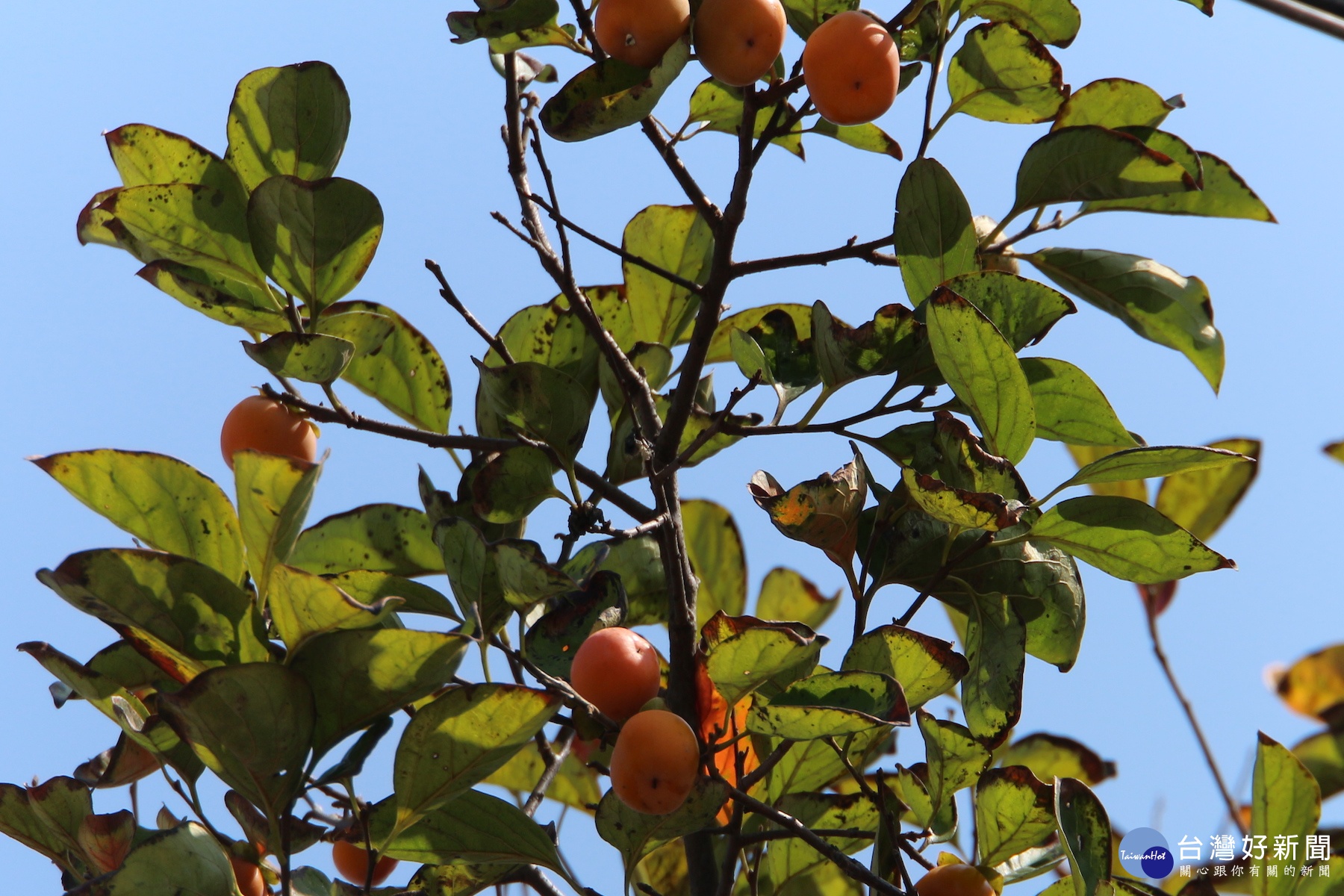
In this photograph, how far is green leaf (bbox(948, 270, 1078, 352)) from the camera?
0.86m

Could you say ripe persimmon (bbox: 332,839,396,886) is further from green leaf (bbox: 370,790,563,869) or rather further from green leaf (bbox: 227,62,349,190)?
green leaf (bbox: 227,62,349,190)

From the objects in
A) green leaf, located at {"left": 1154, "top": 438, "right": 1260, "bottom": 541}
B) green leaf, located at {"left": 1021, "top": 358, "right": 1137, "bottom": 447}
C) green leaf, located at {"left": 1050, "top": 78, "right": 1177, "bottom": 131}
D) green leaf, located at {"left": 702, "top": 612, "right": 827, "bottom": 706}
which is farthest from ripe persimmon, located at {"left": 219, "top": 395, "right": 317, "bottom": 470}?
green leaf, located at {"left": 1154, "top": 438, "right": 1260, "bottom": 541}

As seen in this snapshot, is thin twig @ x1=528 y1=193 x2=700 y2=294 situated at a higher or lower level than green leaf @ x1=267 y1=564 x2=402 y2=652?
higher

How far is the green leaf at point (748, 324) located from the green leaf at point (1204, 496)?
41 cm

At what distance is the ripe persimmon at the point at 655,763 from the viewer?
2.53 ft

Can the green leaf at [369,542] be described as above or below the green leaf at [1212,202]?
below

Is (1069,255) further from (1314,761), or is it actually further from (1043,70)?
(1314,761)

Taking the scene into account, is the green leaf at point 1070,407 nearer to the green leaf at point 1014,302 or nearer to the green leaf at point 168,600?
the green leaf at point 1014,302

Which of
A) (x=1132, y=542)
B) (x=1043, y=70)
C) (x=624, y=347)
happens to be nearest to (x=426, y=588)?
(x=624, y=347)

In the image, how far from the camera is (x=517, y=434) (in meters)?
0.99

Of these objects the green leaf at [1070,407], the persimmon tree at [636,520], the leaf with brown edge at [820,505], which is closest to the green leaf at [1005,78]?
the persimmon tree at [636,520]

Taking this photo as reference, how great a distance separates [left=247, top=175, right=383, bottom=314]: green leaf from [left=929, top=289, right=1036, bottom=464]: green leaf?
19.2 inches

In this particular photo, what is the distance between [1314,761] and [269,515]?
691 mm

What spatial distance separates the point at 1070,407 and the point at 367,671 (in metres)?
0.61
